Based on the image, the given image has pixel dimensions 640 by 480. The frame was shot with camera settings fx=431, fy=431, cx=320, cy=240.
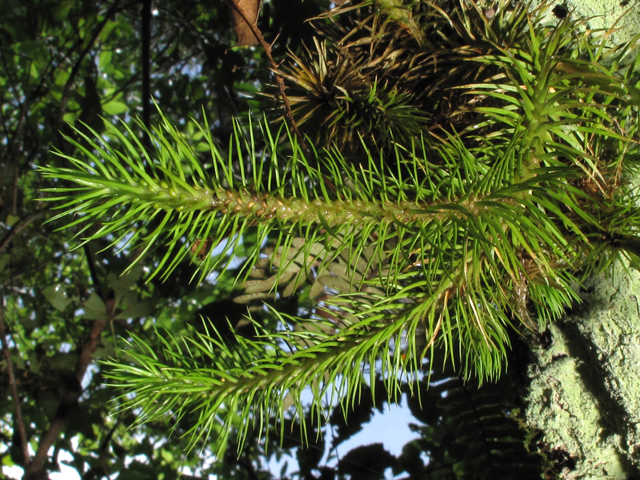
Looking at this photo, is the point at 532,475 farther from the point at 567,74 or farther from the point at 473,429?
the point at 567,74

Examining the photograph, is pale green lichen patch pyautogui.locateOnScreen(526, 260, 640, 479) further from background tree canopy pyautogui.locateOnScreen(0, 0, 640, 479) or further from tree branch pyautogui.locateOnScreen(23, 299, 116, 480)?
tree branch pyautogui.locateOnScreen(23, 299, 116, 480)

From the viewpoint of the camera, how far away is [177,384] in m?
0.46

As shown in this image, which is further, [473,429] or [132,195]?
[473,429]

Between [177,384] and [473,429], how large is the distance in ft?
2.06

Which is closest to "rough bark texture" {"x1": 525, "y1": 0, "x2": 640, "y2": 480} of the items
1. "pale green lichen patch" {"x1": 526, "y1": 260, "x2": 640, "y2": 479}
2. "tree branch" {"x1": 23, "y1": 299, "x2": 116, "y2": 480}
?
"pale green lichen patch" {"x1": 526, "y1": 260, "x2": 640, "y2": 479}

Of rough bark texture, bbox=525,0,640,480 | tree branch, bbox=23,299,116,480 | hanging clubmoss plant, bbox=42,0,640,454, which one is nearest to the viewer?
hanging clubmoss plant, bbox=42,0,640,454

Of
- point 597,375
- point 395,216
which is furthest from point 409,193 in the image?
point 597,375

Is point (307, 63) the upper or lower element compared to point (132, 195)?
upper

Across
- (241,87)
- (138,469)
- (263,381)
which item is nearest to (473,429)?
(263,381)

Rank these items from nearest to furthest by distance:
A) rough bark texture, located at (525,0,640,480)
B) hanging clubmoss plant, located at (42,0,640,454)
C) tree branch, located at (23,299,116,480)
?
hanging clubmoss plant, located at (42,0,640,454)
rough bark texture, located at (525,0,640,480)
tree branch, located at (23,299,116,480)

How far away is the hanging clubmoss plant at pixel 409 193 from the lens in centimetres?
38

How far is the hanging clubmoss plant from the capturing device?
0.38 m

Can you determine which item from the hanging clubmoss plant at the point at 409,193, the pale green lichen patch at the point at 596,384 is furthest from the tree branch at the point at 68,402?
the pale green lichen patch at the point at 596,384

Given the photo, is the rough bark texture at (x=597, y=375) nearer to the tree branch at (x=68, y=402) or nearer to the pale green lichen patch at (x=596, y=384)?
the pale green lichen patch at (x=596, y=384)
